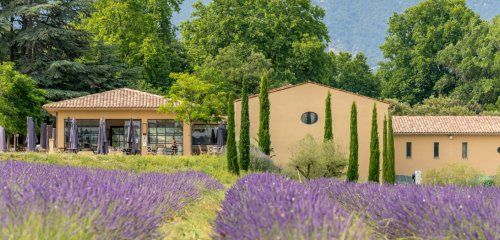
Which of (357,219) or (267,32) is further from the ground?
(267,32)

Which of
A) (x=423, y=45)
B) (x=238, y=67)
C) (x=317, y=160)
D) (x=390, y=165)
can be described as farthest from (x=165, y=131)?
(x=423, y=45)

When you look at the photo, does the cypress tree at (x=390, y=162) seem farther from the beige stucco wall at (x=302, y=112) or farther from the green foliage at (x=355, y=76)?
the green foliage at (x=355, y=76)

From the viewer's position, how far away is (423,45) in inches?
2505

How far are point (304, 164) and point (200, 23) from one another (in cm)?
2541

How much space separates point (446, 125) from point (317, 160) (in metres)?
15.7

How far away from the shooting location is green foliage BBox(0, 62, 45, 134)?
3572 centimetres

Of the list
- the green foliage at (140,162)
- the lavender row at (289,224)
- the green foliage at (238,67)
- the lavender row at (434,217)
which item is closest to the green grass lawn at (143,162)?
the green foliage at (140,162)

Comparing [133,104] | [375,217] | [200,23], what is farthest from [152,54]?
[375,217]

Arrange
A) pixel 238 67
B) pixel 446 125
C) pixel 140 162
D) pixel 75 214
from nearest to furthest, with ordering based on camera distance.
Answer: pixel 75 214, pixel 140 162, pixel 446 125, pixel 238 67

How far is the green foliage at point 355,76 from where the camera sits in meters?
66.6

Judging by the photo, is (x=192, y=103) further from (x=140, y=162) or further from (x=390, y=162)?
(x=390, y=162)

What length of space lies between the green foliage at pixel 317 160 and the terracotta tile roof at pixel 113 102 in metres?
8.91

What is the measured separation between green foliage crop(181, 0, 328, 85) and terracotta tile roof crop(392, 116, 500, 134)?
889cm

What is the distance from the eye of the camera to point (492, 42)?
57.4 metres
